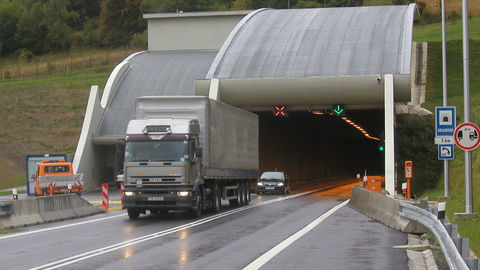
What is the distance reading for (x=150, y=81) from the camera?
59.0 metres

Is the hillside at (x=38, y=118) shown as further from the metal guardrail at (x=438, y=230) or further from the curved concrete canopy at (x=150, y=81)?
the metal guardrail at (x=438, y=230)

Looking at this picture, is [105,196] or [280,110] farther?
[280,110]

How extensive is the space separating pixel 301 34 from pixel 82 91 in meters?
32.0

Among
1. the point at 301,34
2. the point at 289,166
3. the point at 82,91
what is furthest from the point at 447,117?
the point at 82,91

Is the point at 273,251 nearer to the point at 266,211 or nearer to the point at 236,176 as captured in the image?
the point at 266,211

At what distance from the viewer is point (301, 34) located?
52.1m

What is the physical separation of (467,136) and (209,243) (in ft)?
25.2

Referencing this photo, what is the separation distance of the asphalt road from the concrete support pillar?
1318cm

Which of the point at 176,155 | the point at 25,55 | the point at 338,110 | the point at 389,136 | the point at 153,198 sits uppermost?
the point at 25,55

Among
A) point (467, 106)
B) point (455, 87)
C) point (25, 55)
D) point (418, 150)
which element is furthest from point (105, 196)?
point (25, 55)

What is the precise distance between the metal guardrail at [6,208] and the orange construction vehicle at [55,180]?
62.6 feet

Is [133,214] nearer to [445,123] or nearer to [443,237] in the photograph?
[445,123]

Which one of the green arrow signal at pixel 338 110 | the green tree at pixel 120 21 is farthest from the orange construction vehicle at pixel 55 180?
the green tree at pixel 120 21

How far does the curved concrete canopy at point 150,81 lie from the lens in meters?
54.7
